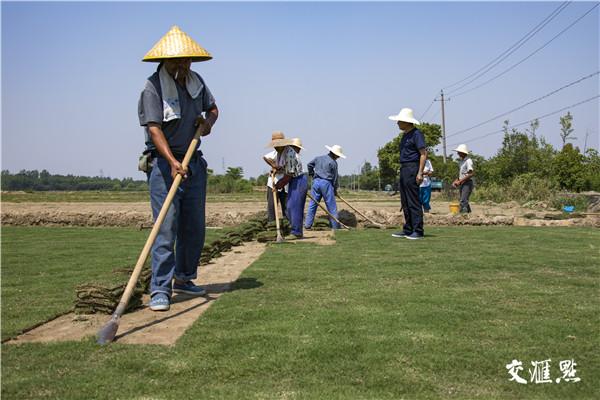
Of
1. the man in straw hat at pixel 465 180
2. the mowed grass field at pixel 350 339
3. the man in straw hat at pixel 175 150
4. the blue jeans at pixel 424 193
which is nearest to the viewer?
the mowed grass field at pixel 350 339

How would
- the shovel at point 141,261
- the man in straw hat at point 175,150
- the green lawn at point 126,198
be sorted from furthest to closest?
1. the green lawn at point 126,198
2. the man in straw hat at point 175,150
3. the shovel at point 141,261

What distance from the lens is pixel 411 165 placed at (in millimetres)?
9695

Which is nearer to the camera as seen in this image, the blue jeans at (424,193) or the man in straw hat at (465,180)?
the man in straw hat at (465,180)

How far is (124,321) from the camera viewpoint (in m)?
4.33

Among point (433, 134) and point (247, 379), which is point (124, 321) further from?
point (433, 134)

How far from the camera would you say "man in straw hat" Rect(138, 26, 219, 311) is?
4.84 metres

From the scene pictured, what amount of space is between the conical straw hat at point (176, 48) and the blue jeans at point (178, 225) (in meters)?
0.83

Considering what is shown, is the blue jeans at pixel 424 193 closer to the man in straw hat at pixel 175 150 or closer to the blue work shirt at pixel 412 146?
the blue work shirt at pixel 412 146

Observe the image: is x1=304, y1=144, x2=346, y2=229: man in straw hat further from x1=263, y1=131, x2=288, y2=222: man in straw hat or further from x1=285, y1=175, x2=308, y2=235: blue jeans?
x1=285, y1=175, x2=308, y2=235: blue jeans

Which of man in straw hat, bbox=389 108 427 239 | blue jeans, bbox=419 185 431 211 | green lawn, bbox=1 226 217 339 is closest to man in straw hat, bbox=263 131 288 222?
green lawn, bbox=1 226 217 339

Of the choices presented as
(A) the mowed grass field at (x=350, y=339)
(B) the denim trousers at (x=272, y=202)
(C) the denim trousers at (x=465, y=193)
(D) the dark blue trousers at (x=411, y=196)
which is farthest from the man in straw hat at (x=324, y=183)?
(A) the mowed grass field at (x=350, y=339)

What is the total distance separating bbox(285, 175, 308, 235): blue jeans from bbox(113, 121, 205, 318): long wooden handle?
213 inches

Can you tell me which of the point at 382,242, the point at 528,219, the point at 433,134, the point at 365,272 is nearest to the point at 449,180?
the point at 433,134

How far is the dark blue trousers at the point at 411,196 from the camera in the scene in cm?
967
